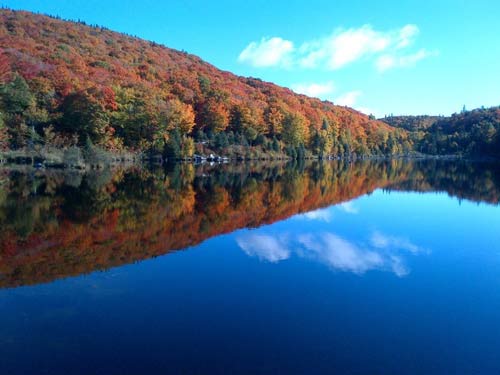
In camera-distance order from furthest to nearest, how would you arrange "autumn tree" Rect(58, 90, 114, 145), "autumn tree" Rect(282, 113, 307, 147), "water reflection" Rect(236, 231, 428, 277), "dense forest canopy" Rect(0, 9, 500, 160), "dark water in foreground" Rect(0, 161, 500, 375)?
1. "autumn tree" Rect(282, 113, 307, 147)
2. "autumn tree" Rect(58, 90, 114, 145)
3. "dense forest canopy" Rect(0, 9, 500, 160)
4. "water reflection" Rect(236, 231, 428, 277)
5. "dark water in foreground" Rect(0, 161, 500, 375)

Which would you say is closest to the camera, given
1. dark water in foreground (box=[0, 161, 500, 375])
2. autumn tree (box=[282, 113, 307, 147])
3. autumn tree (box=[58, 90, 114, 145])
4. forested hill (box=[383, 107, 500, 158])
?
dark water in foreground (box=[0, 161, 500, 375])

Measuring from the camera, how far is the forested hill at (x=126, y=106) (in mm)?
47844

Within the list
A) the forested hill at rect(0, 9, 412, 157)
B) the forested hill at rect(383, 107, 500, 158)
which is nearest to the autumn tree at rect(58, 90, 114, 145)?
the forested hill at rect(0, 9, 412, 157)

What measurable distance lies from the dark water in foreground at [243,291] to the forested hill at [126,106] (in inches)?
1308

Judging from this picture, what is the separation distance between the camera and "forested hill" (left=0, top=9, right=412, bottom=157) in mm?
47844

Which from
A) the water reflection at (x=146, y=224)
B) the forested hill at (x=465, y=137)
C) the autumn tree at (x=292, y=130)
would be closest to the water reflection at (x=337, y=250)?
the water reflection at (x=146, y=224)

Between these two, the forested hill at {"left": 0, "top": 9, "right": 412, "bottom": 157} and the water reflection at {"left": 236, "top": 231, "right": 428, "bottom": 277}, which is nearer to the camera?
the water reflection at {"left": 236, "top": 231, "right": 428, "bottom": 277}

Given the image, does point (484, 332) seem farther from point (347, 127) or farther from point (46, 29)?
point (46, 29)

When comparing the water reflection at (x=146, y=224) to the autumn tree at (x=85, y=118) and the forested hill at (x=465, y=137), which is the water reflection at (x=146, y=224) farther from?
the forested hill at (x=465, y=137)

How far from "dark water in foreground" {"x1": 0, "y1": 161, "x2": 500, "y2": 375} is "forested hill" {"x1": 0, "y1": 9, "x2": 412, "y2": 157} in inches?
1308

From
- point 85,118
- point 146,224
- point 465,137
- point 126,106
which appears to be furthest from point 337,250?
point 465,137

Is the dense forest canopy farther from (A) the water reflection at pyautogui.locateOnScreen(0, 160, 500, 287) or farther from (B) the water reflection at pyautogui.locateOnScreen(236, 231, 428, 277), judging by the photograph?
(B) the water reflection at pyautogui.locateOnScreen(236, 231, 428, 277)

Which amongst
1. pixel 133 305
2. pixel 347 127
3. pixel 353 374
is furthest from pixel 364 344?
pixel 347 127

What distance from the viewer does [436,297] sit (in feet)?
28.2
